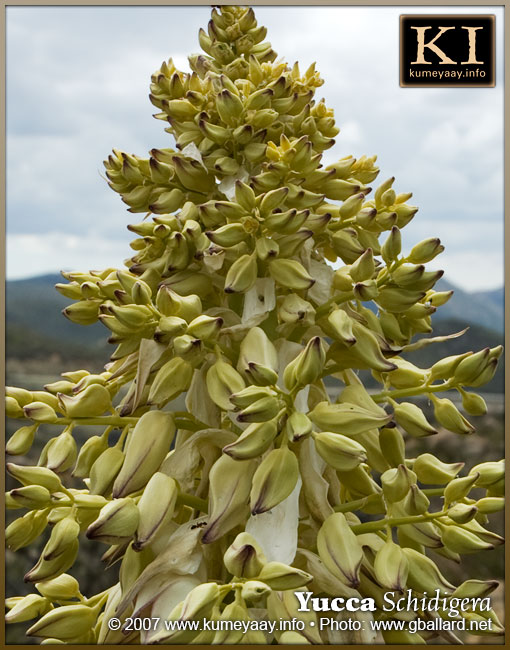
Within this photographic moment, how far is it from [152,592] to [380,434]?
0.35m

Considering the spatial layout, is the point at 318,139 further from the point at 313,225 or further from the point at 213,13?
the point at 213,13

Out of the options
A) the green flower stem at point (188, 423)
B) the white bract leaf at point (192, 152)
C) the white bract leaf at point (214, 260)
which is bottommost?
the green flower stem at point (188, 423)

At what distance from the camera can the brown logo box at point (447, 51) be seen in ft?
4.02

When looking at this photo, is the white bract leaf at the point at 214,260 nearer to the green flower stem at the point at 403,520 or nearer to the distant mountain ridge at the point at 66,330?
the green flower stem at the point at 403,520

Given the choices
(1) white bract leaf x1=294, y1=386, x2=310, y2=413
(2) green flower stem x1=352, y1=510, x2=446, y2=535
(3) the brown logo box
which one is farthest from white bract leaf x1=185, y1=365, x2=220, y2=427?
(3) the brown logo box

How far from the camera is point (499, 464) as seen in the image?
0.97 meters

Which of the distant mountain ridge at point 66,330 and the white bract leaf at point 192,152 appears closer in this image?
the white bract leaf at point 192,152

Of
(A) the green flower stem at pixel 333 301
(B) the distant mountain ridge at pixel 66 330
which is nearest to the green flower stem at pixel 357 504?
(A) the green flower stem at pixel 333 301

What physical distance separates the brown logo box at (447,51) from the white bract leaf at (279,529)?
2.37 ft

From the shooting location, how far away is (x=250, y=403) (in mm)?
783

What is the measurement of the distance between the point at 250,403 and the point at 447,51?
0.76 m

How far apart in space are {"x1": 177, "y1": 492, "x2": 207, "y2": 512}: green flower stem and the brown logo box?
740 mm

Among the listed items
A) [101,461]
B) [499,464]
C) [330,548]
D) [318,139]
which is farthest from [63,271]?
[499,464]

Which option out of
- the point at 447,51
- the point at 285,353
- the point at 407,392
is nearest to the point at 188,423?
the point at 285,353
